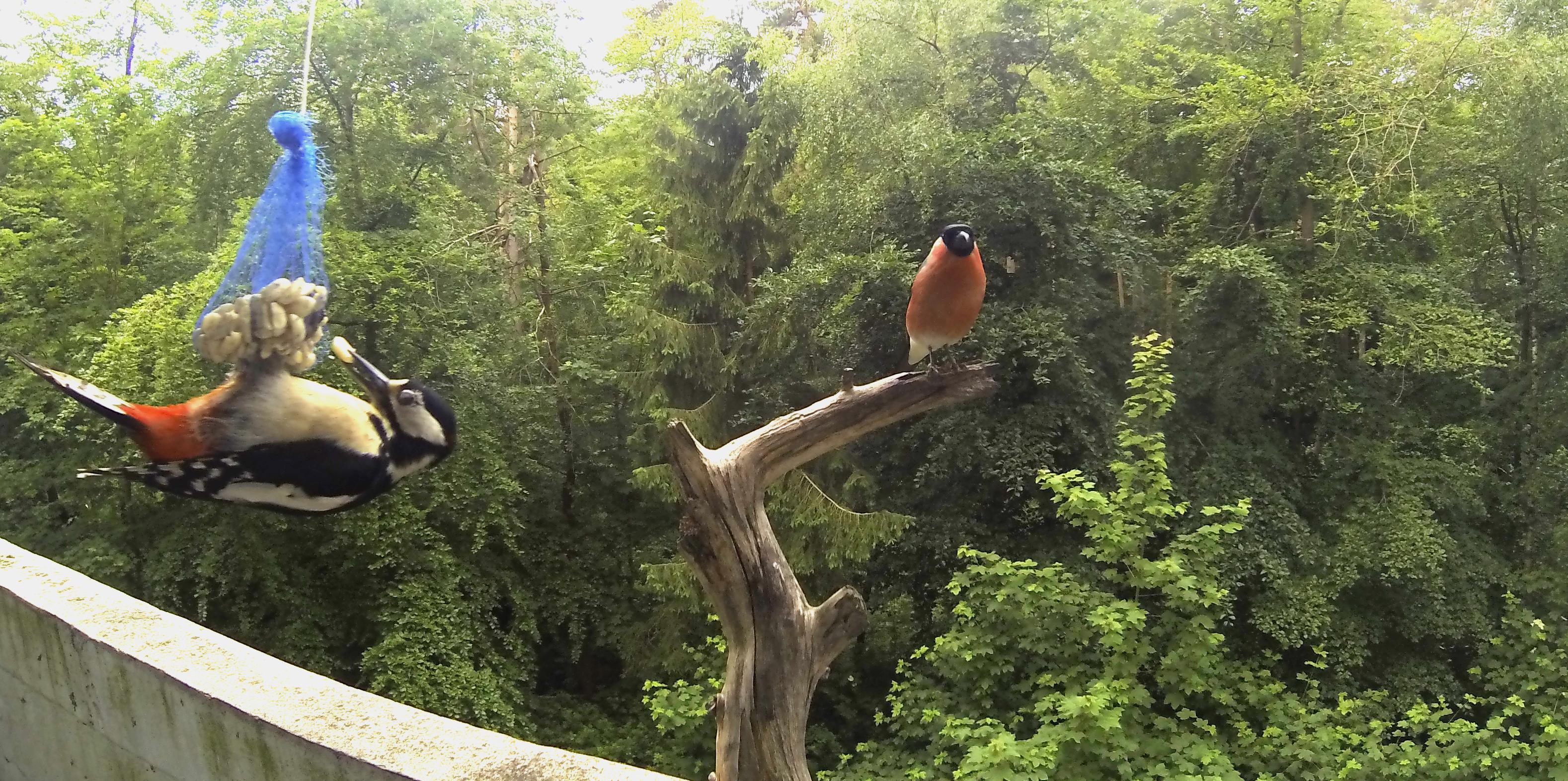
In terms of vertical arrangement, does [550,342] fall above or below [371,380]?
below

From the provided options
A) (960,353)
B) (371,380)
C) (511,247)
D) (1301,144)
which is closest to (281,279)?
(371,380)

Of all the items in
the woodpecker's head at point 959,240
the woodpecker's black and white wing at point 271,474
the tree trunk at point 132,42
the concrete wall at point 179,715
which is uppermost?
the tree trunk at point 132,42

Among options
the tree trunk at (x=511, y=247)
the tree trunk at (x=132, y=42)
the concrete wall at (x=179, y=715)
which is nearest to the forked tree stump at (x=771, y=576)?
the concrete wall at (x=179, y=715)

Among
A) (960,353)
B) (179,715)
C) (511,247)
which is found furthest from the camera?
(511,247)

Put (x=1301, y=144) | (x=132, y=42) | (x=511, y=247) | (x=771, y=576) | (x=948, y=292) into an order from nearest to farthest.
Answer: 1. (x=771, y=576)
2. (x=948, y=292)
3. (x=1301, y=144)
4. (x=511, y=247)
5. (x=132, y=42)

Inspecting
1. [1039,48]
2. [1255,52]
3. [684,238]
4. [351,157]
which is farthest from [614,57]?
[1255,52]

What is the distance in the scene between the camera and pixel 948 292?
6.03ft

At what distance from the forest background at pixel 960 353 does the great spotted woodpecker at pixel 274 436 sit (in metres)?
2.42

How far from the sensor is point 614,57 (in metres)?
7.74

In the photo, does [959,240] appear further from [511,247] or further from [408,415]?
[511,247]

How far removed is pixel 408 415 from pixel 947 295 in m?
1.20

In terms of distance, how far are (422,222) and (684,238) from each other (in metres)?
2.00

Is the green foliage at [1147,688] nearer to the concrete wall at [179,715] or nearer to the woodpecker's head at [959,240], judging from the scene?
the woodpecker's head at [959,240]

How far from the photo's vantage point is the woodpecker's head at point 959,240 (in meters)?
1.72
